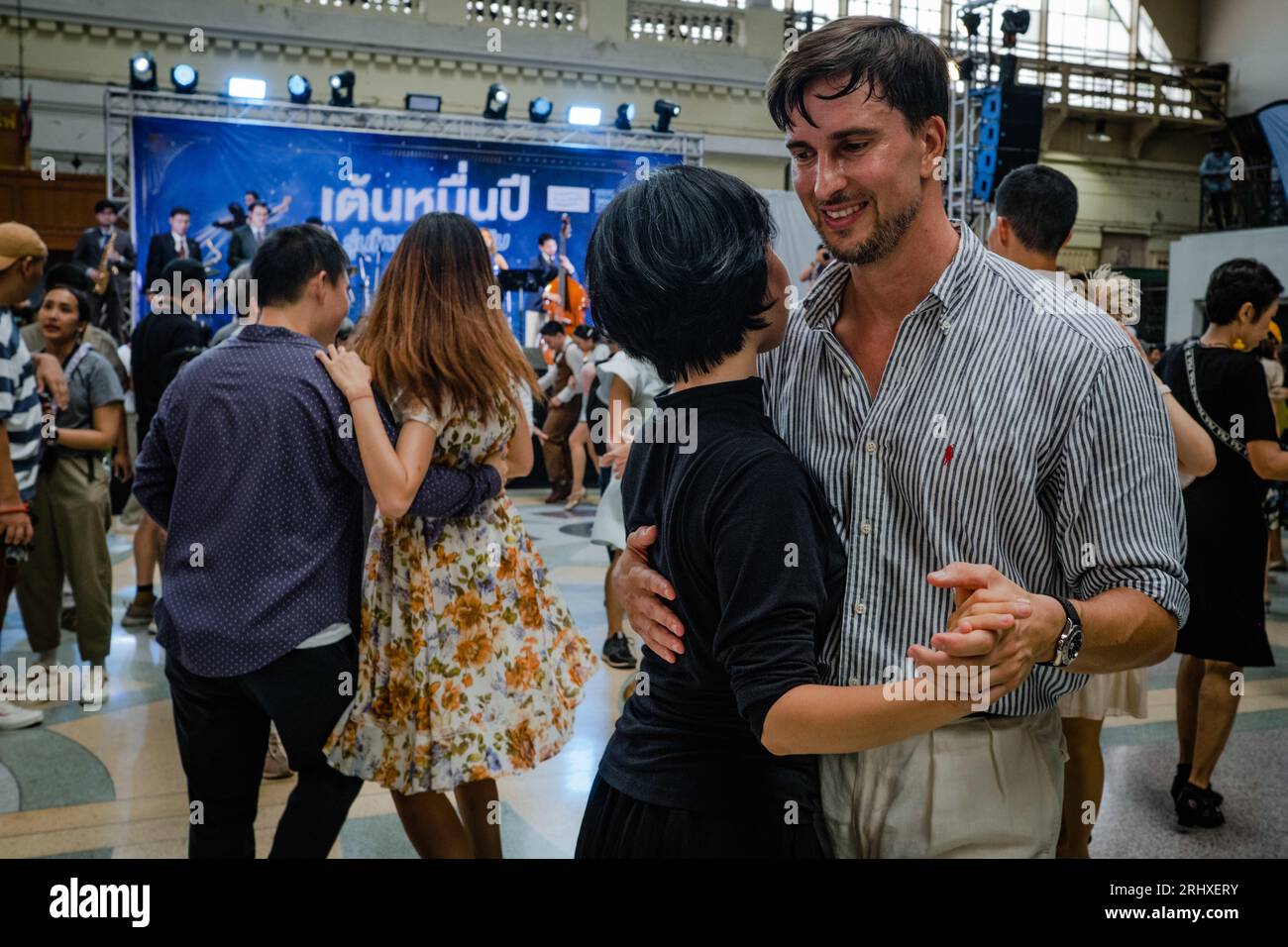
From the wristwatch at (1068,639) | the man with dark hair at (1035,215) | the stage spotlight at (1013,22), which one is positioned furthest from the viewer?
the stage spotlight at (1013,22)

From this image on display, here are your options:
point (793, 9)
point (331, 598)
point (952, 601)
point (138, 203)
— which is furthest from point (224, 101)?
point (952, 601)

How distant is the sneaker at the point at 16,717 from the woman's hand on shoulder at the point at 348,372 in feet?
8.98

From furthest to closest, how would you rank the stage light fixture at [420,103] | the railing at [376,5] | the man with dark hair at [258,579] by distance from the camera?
the railing at [376,5], the stage light fixture at [420,103], the man with dark hair at [258,579]

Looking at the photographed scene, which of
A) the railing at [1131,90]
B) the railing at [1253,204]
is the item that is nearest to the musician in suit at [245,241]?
the railing at [1253,204]

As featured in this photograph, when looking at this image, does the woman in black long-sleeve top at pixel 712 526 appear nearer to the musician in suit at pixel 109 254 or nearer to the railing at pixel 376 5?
the musician in suit at pixel 109 254

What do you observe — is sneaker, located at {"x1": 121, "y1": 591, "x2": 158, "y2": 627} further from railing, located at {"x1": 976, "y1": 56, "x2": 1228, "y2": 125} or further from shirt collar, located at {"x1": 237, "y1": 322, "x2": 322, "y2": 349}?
railing, located at {"x1": 976, "y1": 56, "x2": 1228, "y2": 125}

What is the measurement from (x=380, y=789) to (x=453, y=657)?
1460mm

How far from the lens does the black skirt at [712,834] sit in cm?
135

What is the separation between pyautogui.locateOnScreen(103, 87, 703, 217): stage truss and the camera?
492 inches

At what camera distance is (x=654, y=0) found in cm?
1859

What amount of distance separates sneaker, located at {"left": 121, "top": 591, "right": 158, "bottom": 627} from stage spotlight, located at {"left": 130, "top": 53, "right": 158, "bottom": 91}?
8.94m

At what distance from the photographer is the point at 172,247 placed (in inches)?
460
